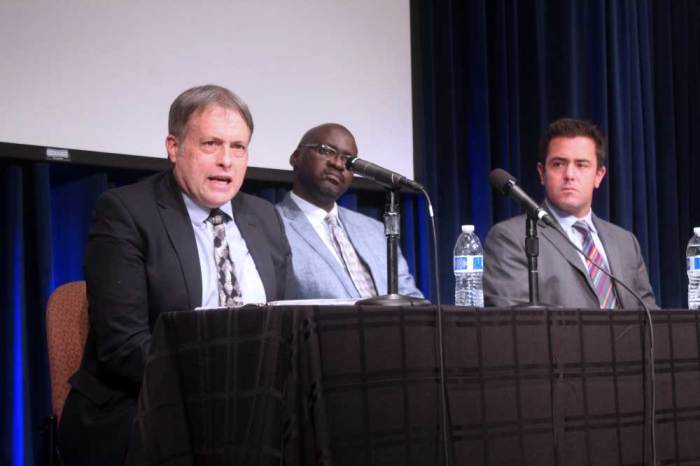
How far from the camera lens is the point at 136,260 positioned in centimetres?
209

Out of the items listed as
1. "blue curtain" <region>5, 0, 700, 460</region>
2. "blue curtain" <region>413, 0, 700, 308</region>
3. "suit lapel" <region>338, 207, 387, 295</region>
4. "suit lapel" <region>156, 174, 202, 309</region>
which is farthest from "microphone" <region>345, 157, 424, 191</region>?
"blue curtain" <region>413, 0, 700, 308</region>

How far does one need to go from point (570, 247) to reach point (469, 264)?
1.63 feet

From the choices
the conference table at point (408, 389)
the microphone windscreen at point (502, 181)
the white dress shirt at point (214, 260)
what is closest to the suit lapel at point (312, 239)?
the white dress shirt at point (214, 260)

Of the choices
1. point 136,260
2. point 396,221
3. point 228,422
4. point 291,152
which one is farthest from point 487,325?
point 291,152

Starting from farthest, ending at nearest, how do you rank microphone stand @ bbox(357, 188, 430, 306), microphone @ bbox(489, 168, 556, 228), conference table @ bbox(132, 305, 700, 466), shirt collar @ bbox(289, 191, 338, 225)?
shirt collar @ bbox(289, 191, 338, 225) < microphone @ bbox(489, 168, 556, 228) < microphone stand @ bbox(357, 188, 430, 306) < conference table @ bbox(132, 305, 700, 466)

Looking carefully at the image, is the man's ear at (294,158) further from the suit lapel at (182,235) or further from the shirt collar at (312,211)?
the suit lapel at (182,235)

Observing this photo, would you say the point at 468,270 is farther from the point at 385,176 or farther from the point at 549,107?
the point at 385,176

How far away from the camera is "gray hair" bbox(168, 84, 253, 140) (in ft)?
7.52

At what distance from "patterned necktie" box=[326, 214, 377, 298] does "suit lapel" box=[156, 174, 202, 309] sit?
0.87m

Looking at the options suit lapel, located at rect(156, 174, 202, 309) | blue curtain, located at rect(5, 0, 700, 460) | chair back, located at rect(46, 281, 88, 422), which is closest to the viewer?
suit lapel, located at rect(156, 174, 202, 309)

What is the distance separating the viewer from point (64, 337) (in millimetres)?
2293

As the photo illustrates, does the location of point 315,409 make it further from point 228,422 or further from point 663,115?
point 663,115

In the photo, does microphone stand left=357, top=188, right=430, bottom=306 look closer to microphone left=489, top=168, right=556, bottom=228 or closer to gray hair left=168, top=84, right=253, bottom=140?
microphone left=489, top=168, right=556, bottom=228

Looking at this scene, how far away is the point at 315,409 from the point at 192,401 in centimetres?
30
